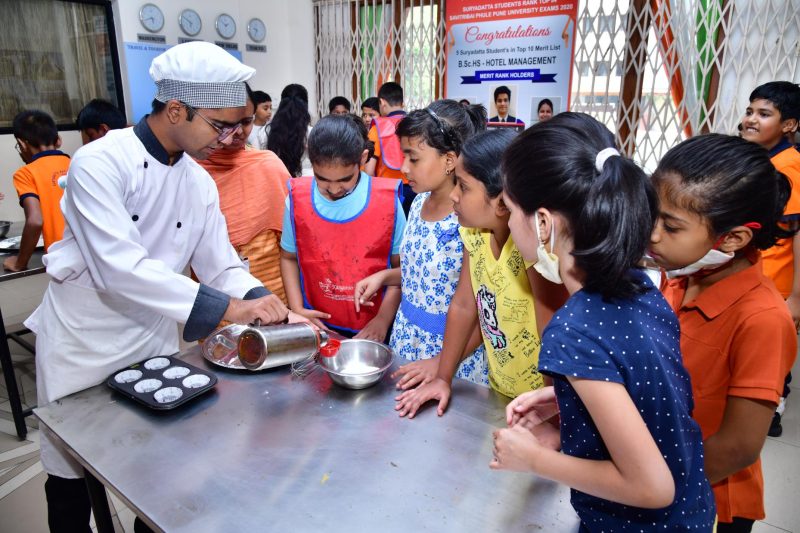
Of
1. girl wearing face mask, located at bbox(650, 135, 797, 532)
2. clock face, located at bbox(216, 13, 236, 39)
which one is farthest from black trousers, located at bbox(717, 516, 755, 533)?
clock face, located at bbox(216, 13, 236, 39)

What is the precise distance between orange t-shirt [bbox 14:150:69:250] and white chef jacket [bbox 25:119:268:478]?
1.30 metres

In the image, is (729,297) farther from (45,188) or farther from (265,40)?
(265,40)

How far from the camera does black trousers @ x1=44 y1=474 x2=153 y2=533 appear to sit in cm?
119

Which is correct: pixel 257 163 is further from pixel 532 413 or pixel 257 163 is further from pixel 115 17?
pixel 115 17

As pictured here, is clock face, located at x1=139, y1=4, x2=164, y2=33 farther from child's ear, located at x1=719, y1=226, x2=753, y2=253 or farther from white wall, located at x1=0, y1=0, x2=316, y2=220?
child's ear, located at x1=719, y1=226, x2=753, y2=253

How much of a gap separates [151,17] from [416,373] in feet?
15.8

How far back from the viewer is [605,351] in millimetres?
619

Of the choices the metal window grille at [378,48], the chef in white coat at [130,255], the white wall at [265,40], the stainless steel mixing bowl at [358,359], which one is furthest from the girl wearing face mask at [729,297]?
the white wall at [265,40]

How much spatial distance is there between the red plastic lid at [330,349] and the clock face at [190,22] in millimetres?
4791

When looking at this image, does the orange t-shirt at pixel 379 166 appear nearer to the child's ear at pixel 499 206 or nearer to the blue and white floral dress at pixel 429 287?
the blue and white floral dress at pixel 429 287

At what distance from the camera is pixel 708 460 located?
85 cm

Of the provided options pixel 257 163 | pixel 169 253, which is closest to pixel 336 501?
pixel 169 253

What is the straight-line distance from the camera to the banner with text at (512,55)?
4.17 metres

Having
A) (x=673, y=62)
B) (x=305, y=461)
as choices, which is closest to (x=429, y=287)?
(x=305, y=461)
